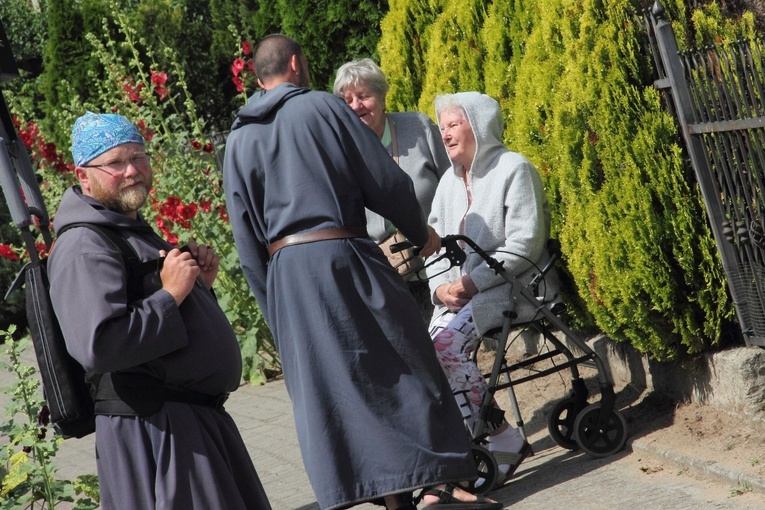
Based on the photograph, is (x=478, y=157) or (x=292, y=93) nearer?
(x=292, y=93)

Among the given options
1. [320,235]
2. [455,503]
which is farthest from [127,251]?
[455,503]

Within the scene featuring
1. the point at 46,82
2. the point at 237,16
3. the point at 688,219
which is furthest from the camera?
the point at 237,16

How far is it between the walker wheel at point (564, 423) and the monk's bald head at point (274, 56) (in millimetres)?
2163

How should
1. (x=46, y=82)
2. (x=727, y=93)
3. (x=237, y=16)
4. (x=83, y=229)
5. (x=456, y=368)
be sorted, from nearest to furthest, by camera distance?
(x=83, y=229), (x=727, y=93), (x=456, y=368), (x=46, y=82), (x=237, y=16)

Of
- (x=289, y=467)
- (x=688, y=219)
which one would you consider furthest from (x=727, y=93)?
(x=289, y=467)

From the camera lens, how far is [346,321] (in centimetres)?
385

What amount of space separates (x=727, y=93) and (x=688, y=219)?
62cm

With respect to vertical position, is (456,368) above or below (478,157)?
below

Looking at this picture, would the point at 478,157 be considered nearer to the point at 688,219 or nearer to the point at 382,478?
the point at 688,219

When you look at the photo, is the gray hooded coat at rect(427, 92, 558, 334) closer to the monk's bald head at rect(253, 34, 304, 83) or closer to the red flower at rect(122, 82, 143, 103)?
the monk's bald head at rect(253, 34, 304, 83)

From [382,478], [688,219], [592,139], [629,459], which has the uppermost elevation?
[592,139]

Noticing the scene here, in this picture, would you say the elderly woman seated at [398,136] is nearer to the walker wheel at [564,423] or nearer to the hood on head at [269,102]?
the walker wheel at [564,423]

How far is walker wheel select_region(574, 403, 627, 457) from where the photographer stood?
493cm

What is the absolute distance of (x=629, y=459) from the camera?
488 cm
